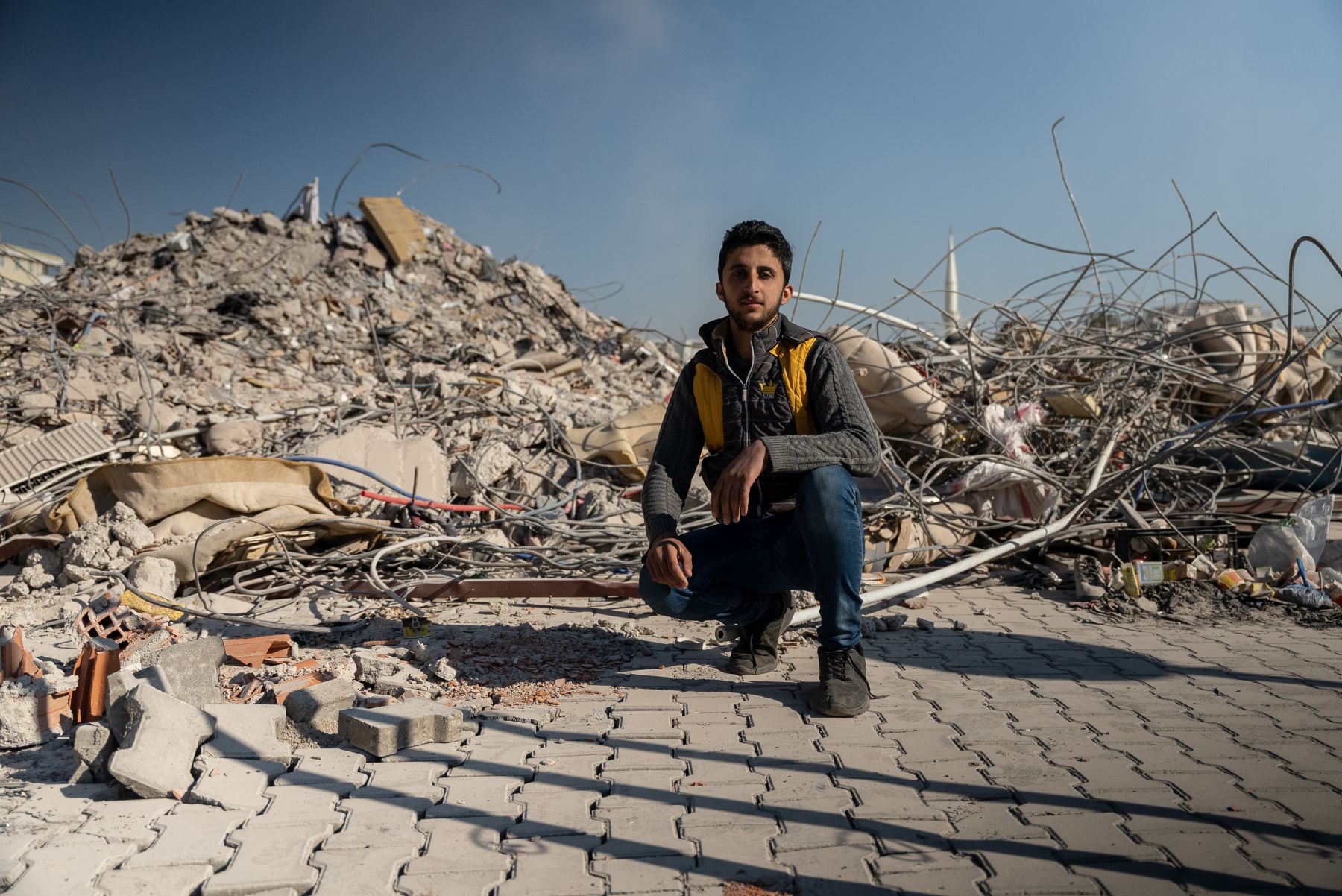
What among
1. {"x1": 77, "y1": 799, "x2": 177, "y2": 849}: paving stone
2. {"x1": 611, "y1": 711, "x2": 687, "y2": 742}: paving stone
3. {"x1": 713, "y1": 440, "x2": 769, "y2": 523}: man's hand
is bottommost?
{"x1": 77, "y1": 799, "x2": 177, "y2": 849}: paving stone

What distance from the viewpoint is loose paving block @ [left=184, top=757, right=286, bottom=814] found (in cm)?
219

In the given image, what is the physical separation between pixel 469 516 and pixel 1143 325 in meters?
5.12

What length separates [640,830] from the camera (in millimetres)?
2074

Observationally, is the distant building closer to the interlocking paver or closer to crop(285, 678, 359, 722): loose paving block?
crop(285, 678, 359, 722): loose paving block

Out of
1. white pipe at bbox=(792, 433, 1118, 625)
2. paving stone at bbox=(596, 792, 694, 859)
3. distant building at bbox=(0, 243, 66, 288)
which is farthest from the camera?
distant building at bbox=(0, 243, 66, 288)

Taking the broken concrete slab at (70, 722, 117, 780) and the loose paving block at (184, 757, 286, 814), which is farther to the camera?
the broken concrete slab at (70, 722, 117, 780)

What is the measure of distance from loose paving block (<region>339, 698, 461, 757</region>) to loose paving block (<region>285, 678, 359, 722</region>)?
2.1 inches

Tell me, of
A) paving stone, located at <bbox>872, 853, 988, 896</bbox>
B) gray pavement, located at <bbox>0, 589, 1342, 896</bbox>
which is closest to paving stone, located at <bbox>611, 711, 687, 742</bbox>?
gray pavement, located at <bbox>0, 589, 1342, 896</bbox>

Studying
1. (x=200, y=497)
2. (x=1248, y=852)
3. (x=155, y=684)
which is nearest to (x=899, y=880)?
(x=1248, y=852)

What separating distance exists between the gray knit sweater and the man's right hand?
92 millimetres

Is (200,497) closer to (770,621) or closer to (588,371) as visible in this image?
(770,621)

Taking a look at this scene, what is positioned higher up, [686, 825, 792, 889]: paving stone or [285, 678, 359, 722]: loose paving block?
[285, 678, 359, 722]: loose paving block

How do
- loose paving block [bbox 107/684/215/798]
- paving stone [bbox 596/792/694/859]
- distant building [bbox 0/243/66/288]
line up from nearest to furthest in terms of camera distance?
paving stone [bbox 596/792/694/859]
loose paving block [bbox 107/684/215/798]
distant building [bbox 0/243/66/288]

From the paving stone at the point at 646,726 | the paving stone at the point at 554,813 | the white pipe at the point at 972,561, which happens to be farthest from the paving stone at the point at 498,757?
the white pipe at the point at 972,561
